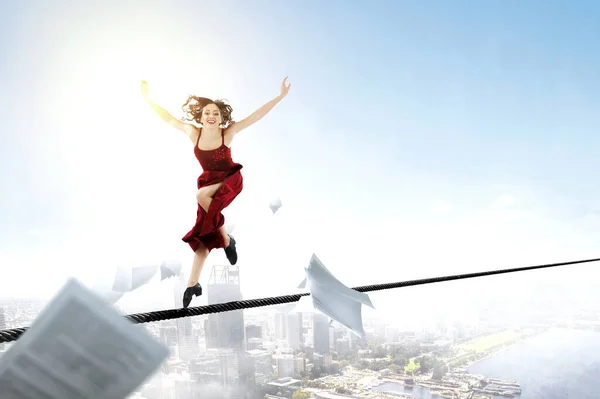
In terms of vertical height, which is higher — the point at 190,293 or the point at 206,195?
the point at 206,195

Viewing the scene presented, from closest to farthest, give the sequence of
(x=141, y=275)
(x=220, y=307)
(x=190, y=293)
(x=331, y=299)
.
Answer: (x=220, y=307) < (x=331, y=299) < (x=190, y=293) < (x=141, y=275)

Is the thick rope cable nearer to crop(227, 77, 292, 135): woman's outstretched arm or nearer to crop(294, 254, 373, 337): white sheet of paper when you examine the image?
crop(294, 254, 373, 337): white sheet of paper

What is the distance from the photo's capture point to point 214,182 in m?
1.55

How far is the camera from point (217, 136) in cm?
159

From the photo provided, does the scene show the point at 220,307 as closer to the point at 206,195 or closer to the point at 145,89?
the point at 206,195

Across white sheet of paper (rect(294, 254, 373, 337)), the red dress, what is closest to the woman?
the red dress

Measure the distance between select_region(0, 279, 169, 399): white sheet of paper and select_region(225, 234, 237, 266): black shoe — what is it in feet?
4.32

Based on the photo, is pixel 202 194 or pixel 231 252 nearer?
pixel 202 194

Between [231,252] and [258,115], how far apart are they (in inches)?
18.6

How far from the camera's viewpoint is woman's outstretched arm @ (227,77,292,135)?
5.29ft

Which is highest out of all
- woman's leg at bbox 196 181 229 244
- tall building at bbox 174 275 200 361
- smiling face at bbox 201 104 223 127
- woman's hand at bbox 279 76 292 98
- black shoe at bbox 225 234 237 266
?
woman's hand at bbox 279 76 292 98

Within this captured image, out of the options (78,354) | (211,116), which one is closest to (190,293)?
(211,116)

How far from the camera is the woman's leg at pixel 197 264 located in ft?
5.03

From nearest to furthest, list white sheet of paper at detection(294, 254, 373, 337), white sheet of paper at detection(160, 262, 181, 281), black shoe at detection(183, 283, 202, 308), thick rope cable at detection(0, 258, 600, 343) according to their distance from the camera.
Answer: thick rope cable at detection(0, 258, 600, 343) < white sheet of paper at detection(294, 254, 373, 337) < black shoe at detection(183, 283, 202, 308) < white sheet of paper at detection(160, 262, 181, 281)
